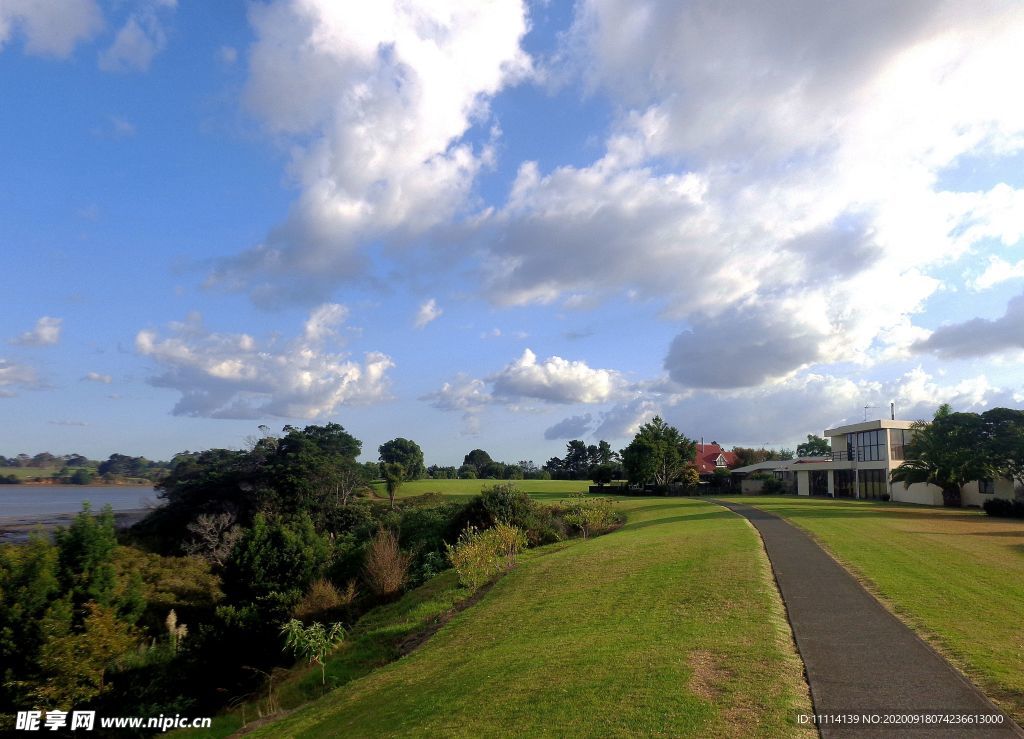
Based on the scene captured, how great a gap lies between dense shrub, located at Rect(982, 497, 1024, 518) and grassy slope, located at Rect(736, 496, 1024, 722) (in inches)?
163

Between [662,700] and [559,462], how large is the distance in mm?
119716

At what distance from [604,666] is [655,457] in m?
59.8

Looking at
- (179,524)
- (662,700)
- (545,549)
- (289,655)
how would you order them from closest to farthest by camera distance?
1. (662,700)
2. (289,655)
3. (545,549)
4. (179,524)

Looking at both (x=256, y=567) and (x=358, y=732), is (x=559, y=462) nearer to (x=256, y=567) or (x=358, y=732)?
(x=256, y=567)

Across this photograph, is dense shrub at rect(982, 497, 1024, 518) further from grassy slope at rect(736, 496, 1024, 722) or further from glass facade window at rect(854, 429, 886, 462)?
glass facade window at rect(854, 429, 886, 462)

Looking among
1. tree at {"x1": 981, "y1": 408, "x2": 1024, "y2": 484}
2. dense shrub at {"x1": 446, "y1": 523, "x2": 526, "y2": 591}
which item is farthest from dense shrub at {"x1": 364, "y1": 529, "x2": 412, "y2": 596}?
tree at {"x1": 981, "y1": 408, "x2": 1024, "y2": 484}

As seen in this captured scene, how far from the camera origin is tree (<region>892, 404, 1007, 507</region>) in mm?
34750

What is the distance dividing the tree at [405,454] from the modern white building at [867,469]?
70.4m

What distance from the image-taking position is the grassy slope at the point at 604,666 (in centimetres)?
729

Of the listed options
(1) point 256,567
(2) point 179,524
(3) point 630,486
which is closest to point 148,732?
(1) point 256,567

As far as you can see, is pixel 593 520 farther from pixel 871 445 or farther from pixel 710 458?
pixel 710 458

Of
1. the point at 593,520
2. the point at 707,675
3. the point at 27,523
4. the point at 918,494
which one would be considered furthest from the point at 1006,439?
the point at 27,523

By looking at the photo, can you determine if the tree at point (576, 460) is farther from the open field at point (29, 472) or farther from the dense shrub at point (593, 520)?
the open field at point (29, 472)

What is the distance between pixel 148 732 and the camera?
14805mm
